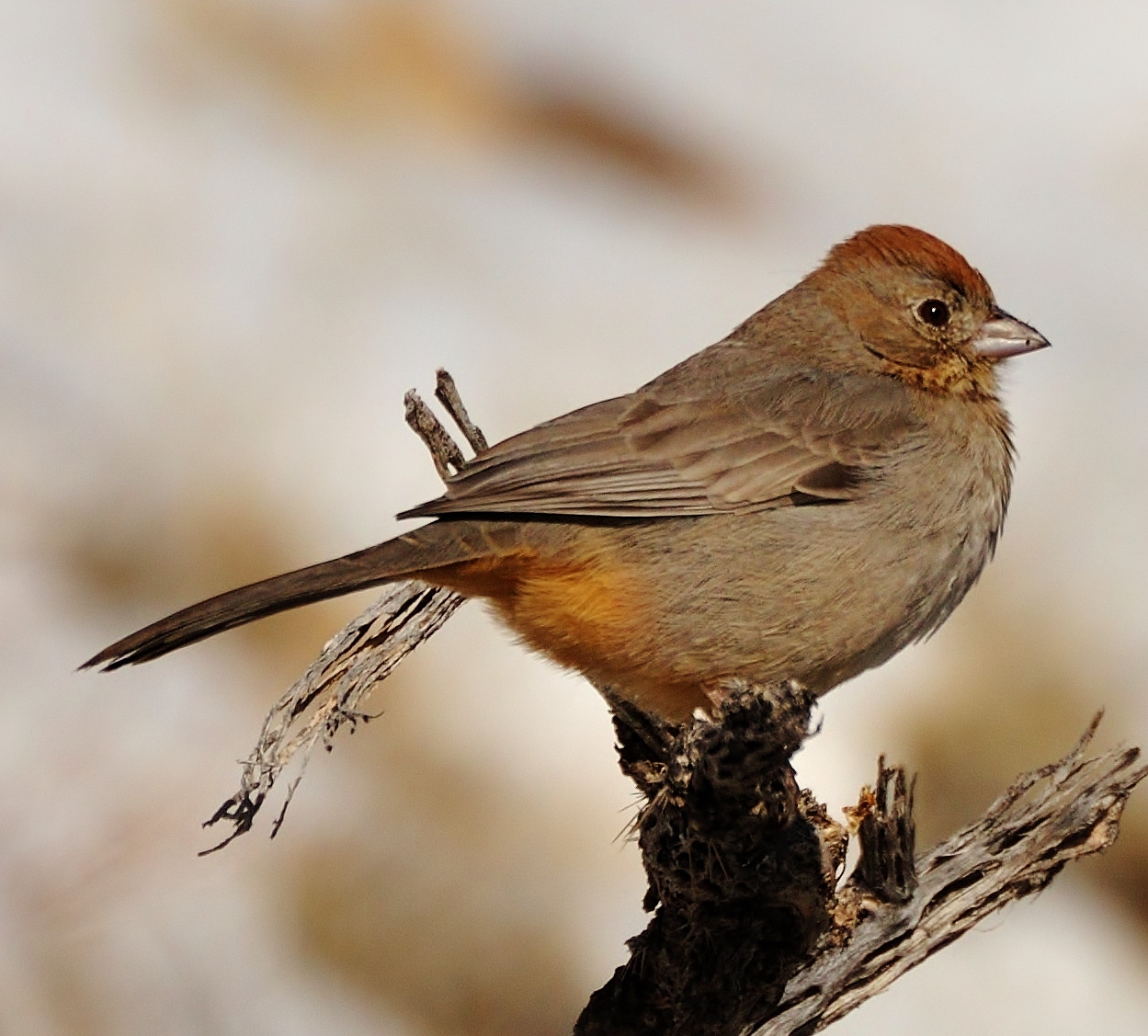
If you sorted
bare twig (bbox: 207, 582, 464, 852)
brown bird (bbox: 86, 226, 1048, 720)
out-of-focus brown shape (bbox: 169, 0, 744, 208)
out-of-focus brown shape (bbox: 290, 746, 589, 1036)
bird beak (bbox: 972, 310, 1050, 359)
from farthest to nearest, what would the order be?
1. out-of-focus brown shape (bbox: 169, 0, 744, 208)
2. out-of-focus brown shape (bbox: 290, 746, 589, 1036)
3. bird beak (bbox: 972, 310, 1050, 359)
4. brown bird (bbox: 86, 226, 1048, 720)
5. bare twig (bbox: 207, 582, 464, 852)

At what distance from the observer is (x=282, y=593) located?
13.3 feet

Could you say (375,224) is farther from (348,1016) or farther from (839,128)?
(348,1016)

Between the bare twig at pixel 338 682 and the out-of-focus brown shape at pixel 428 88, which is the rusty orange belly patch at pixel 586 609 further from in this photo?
the out-of-focus brown shape at pixel 428 88

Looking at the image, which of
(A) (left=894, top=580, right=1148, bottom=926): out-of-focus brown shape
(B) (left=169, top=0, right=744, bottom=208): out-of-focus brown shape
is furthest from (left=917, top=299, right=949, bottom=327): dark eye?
(B) (left=169, top=0, right=744, bottom=208): out-of-focus brown shape

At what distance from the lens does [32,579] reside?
259 inches

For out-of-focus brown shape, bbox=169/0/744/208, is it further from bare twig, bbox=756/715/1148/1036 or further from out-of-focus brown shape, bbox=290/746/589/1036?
bare twig, bbox=756/715/1148/1036

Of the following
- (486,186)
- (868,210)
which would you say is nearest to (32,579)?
(486,186)

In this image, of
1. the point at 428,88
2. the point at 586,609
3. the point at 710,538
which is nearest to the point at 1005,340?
the point at 710,538

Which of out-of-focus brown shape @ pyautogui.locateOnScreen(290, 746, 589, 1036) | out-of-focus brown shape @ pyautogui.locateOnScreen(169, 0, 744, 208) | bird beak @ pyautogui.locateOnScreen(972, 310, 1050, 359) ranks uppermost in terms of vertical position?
out-of-focus brown shape @ pyautogui.locateOnScreen(169, 0, 744, 208)

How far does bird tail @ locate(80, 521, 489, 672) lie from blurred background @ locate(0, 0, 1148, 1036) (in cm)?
189

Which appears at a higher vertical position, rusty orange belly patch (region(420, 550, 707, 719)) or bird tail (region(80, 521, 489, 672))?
bird tail (region(80, 521, 489, 672))

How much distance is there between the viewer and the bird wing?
14.5 feet

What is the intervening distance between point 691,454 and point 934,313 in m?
0.98

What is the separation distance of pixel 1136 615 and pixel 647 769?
301 centimetres
